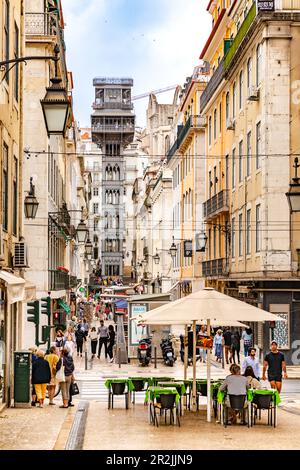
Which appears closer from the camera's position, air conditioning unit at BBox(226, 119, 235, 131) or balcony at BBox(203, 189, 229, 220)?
air conditioning unit at BBox(226, 119, 235, 131)

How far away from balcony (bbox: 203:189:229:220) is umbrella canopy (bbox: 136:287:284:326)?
27.6m

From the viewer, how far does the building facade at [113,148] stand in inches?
6613

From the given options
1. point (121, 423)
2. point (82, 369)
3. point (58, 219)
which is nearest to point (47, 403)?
point (121, 423)

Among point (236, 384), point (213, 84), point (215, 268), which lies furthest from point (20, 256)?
point (213, 84)

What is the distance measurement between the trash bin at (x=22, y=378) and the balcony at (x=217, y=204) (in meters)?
26.2

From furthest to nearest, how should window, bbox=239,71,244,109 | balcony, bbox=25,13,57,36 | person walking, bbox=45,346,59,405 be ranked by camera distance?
window, bbox=239,71,244,109, balcony, bbox=25,13,57,36, person walking, bbox=45,346,59,405

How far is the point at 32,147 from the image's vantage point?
129 ft

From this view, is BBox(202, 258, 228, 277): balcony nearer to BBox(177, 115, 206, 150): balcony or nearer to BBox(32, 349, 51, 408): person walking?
BBox(177, 115, 206, 150): balcony

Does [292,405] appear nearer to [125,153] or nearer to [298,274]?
[298,274]

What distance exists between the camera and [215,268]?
162 ft

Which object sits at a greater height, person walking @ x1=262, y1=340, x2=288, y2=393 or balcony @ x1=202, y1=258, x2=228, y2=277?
balcony @ x1=202, y1=258, x2=228, y2=277

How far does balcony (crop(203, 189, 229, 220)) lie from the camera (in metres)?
46.5

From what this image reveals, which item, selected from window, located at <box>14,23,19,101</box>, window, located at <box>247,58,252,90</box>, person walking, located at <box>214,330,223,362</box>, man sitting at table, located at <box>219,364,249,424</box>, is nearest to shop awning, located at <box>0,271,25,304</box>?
man sitting at table, located at <box>219,364,249,424</box>

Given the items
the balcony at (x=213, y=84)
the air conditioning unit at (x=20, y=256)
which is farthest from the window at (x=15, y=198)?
the balcony at (x=213, y=84)
